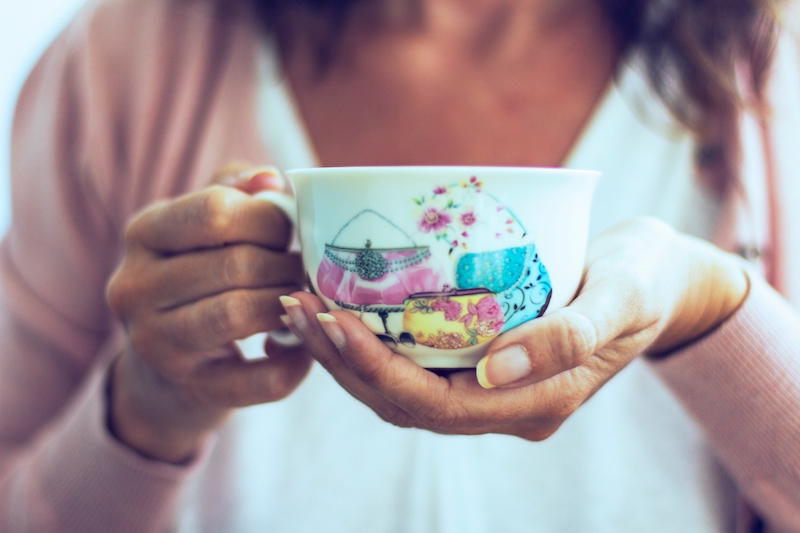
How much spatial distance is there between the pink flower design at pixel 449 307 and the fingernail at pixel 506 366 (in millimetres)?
41

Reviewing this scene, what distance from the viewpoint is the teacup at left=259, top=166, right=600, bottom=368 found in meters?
0.43

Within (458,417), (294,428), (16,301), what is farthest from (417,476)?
(16,301)

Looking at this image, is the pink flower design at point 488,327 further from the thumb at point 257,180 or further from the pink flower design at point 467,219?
the thumb at point 257,180

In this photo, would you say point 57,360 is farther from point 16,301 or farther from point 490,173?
point 490,173

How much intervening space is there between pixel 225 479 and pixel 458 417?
1.91 ft

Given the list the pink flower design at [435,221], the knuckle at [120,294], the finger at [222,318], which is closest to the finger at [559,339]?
the pink flower design at [435,221]

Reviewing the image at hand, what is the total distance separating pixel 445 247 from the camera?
43 cm

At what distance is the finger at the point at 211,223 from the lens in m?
0.52

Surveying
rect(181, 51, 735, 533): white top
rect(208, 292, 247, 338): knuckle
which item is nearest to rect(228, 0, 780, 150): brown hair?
rect(181, 51, 735, 533): white top

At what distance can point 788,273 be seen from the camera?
0.81 meters

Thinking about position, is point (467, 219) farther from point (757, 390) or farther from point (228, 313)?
point (757, 390)

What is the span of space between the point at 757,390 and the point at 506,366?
1.28ft

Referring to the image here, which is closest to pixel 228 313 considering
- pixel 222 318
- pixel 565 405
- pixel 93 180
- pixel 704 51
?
pixel 222 318

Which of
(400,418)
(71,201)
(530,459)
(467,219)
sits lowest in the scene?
(530,459)
